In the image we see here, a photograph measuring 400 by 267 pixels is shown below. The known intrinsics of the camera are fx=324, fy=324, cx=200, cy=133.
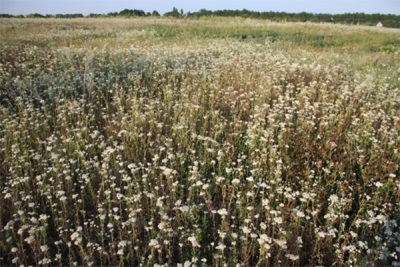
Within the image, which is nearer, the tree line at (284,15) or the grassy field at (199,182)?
the grassy field at (199,182)

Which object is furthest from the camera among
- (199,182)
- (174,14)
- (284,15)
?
(284,15)

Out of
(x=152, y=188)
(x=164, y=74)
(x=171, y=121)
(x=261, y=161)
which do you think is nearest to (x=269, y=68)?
(x=164, y=74)

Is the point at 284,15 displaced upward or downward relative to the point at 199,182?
upward

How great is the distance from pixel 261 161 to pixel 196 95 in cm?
281

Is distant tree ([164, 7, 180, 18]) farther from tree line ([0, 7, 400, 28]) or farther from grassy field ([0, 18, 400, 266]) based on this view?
grassy field ([0, 18, 400, 266])

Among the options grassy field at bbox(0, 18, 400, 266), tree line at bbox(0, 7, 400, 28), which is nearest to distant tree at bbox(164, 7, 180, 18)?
tree line at bbox(0, 7, 400, 28)

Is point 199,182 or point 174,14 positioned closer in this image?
point 199,182

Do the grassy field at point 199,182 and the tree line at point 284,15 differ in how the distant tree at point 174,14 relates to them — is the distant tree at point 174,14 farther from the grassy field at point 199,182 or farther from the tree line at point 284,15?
the grassy field at point 199,182

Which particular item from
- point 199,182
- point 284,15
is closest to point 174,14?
point 284,15

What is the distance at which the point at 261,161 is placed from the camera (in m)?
5.35

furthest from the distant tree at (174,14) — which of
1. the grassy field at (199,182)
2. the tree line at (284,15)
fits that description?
the grassy field at (199,182)

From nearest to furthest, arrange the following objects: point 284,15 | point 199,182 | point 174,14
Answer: point 199,182 → point 174,14 → point 284,15

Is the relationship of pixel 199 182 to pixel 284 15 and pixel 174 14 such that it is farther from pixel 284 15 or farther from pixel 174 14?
pixel 284 15

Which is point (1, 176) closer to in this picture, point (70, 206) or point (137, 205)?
point (70, 206)
